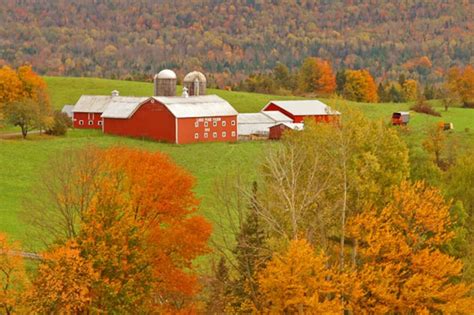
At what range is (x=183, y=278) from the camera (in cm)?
3559

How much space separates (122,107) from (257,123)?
1207 centimetres

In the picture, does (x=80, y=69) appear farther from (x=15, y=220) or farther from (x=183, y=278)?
(x=183, y=278)

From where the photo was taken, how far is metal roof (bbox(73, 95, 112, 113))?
81.2 m

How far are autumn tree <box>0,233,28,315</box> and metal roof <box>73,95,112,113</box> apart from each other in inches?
1948

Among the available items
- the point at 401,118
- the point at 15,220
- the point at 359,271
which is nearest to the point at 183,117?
the point at 401,118

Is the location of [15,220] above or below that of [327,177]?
below

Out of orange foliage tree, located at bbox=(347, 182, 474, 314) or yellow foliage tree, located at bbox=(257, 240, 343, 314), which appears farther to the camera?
orange foliage tree, located at bbox=(347, 182, 474, 314)

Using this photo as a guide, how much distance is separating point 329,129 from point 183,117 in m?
40.0

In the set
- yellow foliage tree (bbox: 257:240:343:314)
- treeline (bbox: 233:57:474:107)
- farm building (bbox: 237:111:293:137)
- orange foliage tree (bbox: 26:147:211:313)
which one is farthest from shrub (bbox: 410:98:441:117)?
yellow foliage tree (bbox: 257:240:343:314)

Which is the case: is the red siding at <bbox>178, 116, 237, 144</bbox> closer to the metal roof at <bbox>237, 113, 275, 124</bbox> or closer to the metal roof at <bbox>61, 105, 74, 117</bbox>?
the metal roof at <bbox>237, 113, 275, 124</bbox>

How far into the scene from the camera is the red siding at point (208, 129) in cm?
7175

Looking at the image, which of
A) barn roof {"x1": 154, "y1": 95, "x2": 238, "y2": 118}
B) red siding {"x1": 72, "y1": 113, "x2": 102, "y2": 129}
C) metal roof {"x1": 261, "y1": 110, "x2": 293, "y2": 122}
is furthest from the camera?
red siding {"x1": 72, "y1": 113, "x2": 102, "y2": 129}

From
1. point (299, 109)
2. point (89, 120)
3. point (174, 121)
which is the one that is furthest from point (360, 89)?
point (174, 121)

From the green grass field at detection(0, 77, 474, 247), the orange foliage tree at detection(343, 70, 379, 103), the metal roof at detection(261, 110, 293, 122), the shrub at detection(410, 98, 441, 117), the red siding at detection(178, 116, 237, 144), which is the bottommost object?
the green grass field at detection(0, 77, 474, 247)
